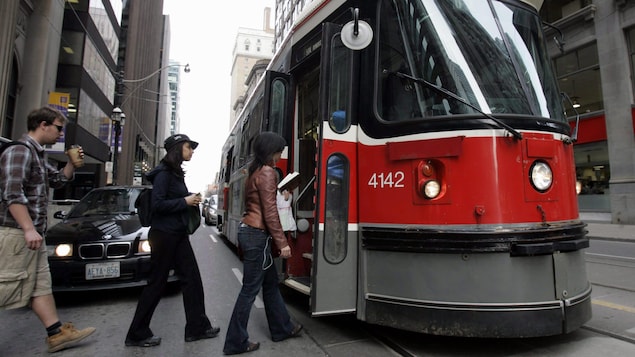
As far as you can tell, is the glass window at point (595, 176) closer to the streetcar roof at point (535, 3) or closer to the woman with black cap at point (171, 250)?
the streetcar roof at point (535, 3)

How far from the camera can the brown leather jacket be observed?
333 cm

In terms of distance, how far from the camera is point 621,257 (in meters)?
8.51

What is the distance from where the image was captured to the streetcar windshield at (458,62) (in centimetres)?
322

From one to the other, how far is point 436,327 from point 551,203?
1.38 m

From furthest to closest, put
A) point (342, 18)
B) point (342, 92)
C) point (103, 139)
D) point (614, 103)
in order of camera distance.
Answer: point (103, 139) → point (614, 103) → point (342, 18) → point (342, 92)

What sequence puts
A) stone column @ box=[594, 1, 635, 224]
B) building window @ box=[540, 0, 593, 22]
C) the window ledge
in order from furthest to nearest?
building window @ box=[540, 0, 593, 22]
the window ledge
stone column @ box=[594, 1, 635, 224]

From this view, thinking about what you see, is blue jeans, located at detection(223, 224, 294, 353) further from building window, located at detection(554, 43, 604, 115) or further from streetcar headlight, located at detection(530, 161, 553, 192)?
building window, located at detection(554, 43, 604, 115)

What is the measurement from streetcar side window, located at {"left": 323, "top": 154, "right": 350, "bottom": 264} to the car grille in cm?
290

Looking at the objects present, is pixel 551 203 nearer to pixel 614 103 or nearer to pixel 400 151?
pixel 400 151

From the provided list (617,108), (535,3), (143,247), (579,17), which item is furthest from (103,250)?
(579,17)

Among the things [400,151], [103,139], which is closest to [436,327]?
[400,151]

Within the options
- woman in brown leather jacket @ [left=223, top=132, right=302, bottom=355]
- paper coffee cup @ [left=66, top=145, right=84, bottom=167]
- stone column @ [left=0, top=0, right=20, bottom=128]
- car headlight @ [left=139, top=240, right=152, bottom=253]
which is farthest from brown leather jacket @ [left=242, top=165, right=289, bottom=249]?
stone column @ [left=0, top=0, right=20, bottom=128]

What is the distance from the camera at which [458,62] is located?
3236mm

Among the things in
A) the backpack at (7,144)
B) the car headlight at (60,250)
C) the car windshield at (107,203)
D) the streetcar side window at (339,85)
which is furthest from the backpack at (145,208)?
the car windshield at (107,203)
